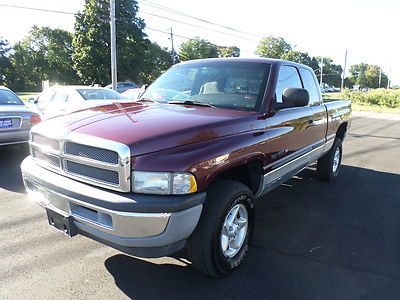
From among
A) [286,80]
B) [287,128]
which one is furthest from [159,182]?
[286,80]

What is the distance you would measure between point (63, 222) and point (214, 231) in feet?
3.90

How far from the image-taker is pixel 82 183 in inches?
107

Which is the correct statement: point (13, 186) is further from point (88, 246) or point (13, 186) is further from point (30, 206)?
point (88, 246)

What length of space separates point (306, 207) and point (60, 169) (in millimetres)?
3367

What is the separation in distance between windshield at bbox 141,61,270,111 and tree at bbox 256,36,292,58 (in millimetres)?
75975

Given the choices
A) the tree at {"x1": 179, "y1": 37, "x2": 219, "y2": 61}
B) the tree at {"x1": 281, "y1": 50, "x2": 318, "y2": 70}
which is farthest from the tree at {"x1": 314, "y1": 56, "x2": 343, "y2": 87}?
the tree at {"x1": 179, "y1": 37, "x2": 219, "y2": 61}

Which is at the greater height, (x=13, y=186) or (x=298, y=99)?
(x=298, y=99)

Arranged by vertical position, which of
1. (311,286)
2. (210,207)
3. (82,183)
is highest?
(82,183)

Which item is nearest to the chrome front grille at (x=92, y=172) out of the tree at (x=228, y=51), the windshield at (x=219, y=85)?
the windshield at (x=219, y=85)

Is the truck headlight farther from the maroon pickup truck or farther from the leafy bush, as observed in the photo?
the leafy bush

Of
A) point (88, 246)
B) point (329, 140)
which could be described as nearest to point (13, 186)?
point (88, 246)

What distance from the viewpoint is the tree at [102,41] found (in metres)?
42.7

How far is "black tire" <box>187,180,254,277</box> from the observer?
9.00 ft

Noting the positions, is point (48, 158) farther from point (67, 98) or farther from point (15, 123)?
point (67, 98)
